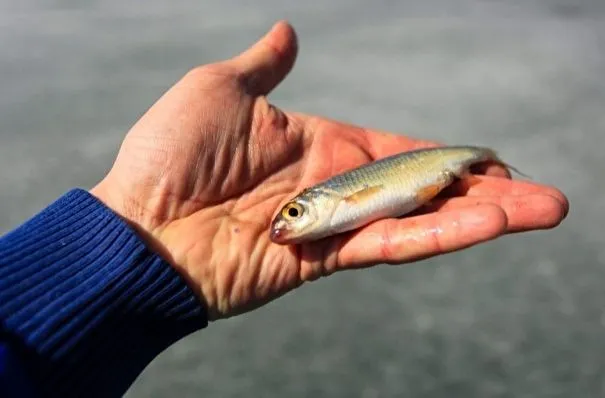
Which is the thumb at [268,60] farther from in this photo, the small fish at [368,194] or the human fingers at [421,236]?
the human fingers at [421,236]

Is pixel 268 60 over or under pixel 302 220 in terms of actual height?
over

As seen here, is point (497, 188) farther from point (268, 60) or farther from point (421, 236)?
point (268, 60)

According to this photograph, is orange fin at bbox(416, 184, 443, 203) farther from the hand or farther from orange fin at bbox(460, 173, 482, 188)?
orange fin at bbox(460, 173, 482, 188)

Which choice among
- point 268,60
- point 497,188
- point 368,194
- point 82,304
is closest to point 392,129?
point 268,60

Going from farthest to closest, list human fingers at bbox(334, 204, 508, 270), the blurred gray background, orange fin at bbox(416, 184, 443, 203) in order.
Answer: the blurred gray background → orange fin at bbox(416, 184, 443, 203) → human fingers at bbox(334, 204, 508, 270)

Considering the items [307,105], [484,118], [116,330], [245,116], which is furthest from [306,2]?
[116,330]

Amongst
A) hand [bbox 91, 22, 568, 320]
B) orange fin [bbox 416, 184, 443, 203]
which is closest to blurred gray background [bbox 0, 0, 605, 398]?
hand [bbox 91, 22, 568, 320]
